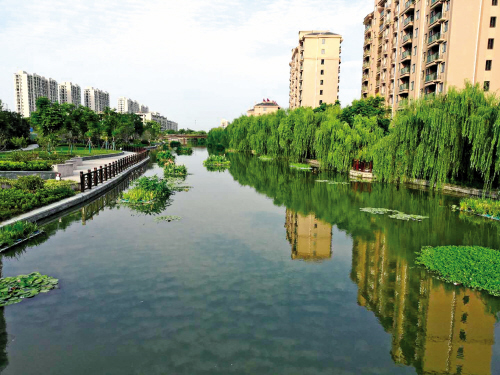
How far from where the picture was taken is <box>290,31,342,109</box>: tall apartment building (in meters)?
68.9

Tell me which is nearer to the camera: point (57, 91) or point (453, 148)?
point (453, 148)

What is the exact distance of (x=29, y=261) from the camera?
8.20 meters

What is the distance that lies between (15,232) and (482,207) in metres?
16.3

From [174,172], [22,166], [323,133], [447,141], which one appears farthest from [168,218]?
[323,133]

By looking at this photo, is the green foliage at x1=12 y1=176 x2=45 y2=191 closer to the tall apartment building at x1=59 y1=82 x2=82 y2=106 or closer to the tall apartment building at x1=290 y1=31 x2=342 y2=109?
the tall apartment building at x1=290 y1=31 x2=342 y2=109

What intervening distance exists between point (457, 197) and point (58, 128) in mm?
32154

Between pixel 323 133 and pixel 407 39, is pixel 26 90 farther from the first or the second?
pixel 323 133

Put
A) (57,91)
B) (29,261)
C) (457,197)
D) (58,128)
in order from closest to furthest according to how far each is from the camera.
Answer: (29,261) → (457,197) → (58,128) → (57,91)

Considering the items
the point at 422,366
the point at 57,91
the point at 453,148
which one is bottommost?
the point at 422,366

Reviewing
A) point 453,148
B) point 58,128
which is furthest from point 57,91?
point 453,148

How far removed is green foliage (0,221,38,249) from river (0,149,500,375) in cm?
53

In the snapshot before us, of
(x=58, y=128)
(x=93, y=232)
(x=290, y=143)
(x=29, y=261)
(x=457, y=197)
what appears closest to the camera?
(x=29, y=261)

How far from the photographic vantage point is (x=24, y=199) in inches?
488

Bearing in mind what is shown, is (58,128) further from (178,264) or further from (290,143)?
(178,264)
